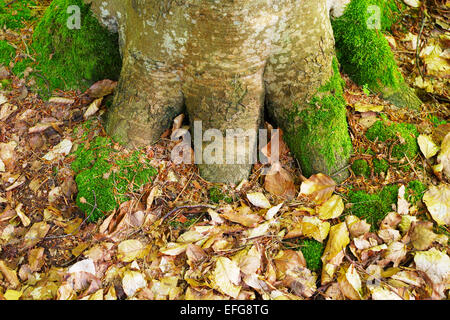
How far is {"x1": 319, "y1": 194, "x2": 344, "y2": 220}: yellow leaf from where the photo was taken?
2420 mm

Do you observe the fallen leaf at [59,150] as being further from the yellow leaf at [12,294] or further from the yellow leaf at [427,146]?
the yellow leaf at [427,146]

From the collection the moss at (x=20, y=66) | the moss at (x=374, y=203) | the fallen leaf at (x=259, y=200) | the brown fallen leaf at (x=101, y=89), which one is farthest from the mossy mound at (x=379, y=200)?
the moss at (x=20, y=66)

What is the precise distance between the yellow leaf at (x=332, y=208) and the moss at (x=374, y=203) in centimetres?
9

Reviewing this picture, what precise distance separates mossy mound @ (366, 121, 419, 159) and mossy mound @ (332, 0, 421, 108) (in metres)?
0.38

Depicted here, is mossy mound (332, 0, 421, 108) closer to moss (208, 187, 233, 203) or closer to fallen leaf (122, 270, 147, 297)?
moss (208, 187, 233, 203)

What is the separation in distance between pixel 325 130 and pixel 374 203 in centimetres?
63

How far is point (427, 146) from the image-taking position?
8.61ft

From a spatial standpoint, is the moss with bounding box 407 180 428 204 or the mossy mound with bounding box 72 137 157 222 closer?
the moss with bounding box 407 180 428 204

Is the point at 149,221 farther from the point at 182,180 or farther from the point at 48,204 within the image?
the point at 48,204

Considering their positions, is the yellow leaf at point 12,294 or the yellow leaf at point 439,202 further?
the yellow leaf at point 439,202

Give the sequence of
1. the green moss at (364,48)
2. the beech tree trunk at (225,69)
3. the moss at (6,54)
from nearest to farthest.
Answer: the beech tree trunk at (225,69), the green moss at (364,48), the moss at (6,54)

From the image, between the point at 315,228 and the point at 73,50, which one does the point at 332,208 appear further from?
the point at 73,50

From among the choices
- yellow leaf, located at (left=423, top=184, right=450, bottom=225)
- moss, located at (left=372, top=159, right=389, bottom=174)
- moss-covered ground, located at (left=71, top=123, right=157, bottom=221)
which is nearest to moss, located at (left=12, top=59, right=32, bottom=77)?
moss-covered ground, located at (left=71, top=123, right=157, bottom=221)

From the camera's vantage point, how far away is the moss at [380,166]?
2.60m
